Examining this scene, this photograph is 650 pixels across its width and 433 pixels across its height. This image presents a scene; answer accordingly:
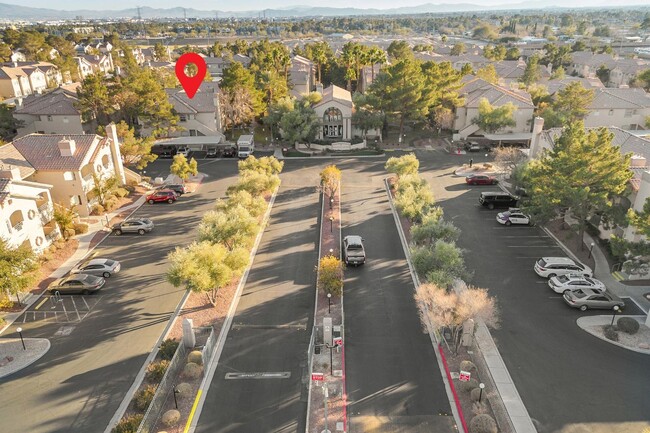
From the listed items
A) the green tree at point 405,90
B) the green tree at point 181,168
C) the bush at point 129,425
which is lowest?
the bush at point 129,425

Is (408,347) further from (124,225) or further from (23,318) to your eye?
(124,225)

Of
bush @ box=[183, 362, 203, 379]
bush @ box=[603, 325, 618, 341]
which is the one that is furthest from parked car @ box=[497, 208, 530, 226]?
bush @ box=[183, 362, 203, 379]

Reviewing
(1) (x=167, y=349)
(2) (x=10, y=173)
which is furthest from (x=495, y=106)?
(2) (x=10, y=173)

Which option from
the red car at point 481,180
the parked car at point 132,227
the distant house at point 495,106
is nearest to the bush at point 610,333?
the red car at point 481,180

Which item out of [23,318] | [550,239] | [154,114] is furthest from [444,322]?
[154,114]

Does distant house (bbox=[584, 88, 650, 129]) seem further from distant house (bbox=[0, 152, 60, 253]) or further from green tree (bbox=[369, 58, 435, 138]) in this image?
distant house (bbox=[0, 152, 60, 253])

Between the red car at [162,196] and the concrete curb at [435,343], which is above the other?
the red car at [162,196]

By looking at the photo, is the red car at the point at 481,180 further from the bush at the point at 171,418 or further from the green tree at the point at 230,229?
the bush at the point at 171,418
